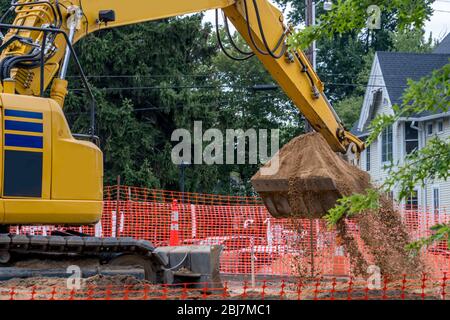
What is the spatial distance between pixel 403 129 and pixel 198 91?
8.17 meters

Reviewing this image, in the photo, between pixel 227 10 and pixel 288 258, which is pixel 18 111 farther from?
pixel 288 258

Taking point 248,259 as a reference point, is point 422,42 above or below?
above

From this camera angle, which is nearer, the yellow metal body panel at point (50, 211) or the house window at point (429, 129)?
the yellow metal body panel at point (50, 211)

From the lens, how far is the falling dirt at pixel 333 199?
427 inches

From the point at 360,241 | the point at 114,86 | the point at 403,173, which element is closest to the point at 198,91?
the point at 114,86

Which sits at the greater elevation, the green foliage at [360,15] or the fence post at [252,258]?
the green foliage at [360,15]

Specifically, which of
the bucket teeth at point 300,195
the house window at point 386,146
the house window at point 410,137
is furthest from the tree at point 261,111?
the bucket teeth at point 300,195

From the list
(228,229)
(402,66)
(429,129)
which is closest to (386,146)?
(429,129)

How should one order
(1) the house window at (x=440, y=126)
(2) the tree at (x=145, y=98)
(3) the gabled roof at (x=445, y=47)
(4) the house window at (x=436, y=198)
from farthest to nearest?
(3) the gabled roof at (x=445, y=47) < (4) the house window at (x=436, y=198) < (1) the house window at (x=440, y=126) < (2) the tree at (x=145, y=98)

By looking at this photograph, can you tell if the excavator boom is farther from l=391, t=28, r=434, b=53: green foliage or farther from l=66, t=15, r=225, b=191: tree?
l=391, t=28, r=434, b=53: green foliage

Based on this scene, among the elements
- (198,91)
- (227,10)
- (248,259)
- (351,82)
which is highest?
(351,82)

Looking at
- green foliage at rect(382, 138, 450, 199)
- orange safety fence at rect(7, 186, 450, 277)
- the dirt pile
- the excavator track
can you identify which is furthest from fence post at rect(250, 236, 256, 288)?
green foliage at rect(382, 138, 450, 199)

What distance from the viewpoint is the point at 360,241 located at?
11.4m

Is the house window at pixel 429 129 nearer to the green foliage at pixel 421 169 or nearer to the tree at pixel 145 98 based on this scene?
the tree at pixel 145 98
